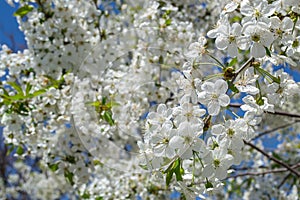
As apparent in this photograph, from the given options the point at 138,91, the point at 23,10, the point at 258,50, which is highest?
the point at 23,10

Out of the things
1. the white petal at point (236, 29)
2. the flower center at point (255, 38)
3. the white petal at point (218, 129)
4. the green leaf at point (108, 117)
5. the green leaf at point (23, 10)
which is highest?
the green leaf at point (23, 10)

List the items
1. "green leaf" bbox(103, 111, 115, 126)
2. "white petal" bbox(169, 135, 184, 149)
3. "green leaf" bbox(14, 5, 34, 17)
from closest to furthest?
"white petal" bbox(169, 135, 184, 149)
"green leaf" bbox(103, 111, 115, 126)
"green leaf" bbox(14, 5, 34, 17)

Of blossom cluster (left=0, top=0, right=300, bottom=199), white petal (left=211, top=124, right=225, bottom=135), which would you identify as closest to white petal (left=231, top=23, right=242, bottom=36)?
blossom cluster (left=0, top=0, right=300, bottom=199)

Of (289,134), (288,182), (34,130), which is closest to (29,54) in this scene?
(34,130)

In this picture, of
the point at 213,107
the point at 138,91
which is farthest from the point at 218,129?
the point at 138,91

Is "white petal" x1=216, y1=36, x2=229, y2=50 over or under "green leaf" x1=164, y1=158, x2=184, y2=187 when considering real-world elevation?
over

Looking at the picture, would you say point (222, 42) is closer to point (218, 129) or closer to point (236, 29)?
point (236, 29)

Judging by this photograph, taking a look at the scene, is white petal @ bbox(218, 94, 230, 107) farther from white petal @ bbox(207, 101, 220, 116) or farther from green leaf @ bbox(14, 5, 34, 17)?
green leaf @ bbox(14, 5, 34, 17)

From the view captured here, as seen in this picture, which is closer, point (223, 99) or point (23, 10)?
point (223, 99)

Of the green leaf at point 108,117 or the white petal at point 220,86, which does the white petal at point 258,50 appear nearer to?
the white petal at point 220,86

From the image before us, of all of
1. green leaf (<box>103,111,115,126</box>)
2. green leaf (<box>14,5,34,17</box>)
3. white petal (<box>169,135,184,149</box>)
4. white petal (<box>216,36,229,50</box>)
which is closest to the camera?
white petal (<box>169,135,184,149</box>)

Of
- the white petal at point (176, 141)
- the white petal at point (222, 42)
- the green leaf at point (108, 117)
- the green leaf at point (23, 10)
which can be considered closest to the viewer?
the white petal at point (176, 141)

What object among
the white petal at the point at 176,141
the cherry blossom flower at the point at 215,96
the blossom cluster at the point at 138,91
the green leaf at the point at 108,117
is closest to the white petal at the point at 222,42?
the blossom cluster at the point at 138,91

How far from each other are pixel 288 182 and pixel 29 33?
360 centimetres
